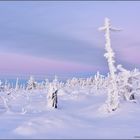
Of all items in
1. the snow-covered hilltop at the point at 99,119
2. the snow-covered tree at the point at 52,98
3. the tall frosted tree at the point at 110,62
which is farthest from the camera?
the snow-covered tree at the point at 52,98

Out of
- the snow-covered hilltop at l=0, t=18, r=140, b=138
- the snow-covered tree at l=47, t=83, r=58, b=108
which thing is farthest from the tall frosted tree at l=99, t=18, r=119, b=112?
the snow-covered tree at l=47, t=83, r=58, b=108

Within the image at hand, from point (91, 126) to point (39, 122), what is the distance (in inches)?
113

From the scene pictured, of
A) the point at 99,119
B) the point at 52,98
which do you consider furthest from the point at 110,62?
the point at 52,98

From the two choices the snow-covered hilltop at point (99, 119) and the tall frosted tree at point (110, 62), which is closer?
the snow-covered hilltop at point (99, 119)

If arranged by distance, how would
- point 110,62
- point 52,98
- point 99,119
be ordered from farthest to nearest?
point 52,98
point 110,62
point 99,119

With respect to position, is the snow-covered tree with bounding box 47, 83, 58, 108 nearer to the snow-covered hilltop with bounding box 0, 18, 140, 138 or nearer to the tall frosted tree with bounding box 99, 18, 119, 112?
the snow-covered hilltop with bounding box 0, 18, 140, 138

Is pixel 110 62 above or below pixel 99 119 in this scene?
above

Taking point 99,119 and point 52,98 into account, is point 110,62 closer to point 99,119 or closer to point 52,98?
point 99,119

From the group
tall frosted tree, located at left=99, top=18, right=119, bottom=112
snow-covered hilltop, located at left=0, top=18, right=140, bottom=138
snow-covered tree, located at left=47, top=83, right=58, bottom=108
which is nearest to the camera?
snow-covered hilltop, located at left=0, top=18, right=140, bottom=138

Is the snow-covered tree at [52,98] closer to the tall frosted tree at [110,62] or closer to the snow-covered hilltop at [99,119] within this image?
the snow-covered hilltop at [99,119]

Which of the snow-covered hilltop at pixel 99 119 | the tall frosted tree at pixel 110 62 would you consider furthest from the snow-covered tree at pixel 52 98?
the tall frosted tree at pixel 110 62

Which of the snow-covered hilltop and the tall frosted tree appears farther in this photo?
the tall frosted tree

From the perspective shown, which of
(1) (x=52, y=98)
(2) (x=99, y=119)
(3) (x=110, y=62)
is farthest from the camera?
(1) (x=52, y=98)

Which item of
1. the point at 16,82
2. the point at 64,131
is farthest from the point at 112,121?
the point at 16,82
